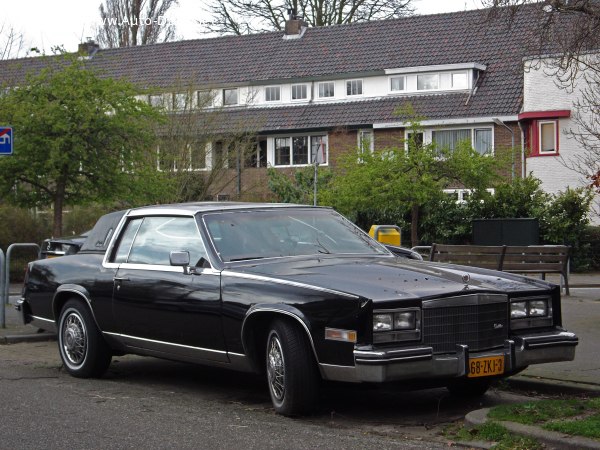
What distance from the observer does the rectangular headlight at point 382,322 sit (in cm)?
734

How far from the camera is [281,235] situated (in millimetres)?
9141

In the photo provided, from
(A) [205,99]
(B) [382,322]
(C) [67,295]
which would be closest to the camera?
(B) [382,322]

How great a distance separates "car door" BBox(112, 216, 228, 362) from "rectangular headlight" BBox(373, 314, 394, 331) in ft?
5.27

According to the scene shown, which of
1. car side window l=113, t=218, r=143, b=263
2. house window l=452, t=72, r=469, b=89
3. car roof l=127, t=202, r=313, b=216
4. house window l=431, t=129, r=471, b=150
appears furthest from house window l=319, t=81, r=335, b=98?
car roof l=127, t=202, r=313, b=216

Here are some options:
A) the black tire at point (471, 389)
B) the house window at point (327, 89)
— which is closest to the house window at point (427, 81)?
the house window at point (327, 89)

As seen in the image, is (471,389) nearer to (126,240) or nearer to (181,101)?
(126,240)

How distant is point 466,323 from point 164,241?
313 centimetres

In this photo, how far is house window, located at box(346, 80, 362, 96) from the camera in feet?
157

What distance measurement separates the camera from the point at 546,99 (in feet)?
131

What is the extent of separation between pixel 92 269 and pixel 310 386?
10.9 ft

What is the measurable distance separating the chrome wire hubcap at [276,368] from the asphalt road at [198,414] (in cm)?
21

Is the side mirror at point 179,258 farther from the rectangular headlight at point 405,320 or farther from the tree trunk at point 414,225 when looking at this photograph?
the tree trunk at point 414,225

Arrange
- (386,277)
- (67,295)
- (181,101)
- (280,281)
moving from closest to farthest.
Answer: (386,277), (280,281), (67,295), (181,101)

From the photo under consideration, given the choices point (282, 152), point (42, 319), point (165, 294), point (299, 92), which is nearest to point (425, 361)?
point (165, 294)
